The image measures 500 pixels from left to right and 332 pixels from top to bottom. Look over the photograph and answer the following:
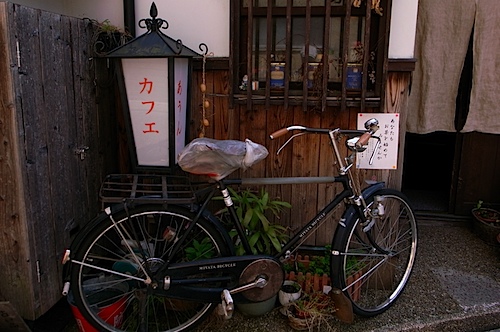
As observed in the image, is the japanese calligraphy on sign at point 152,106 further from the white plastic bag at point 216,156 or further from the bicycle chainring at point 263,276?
the bicycle chainring at point 263,276

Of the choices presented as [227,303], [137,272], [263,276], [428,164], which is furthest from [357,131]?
[428,164]

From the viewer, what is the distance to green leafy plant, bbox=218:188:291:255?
134 inches

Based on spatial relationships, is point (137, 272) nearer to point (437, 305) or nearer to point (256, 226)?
point (256, 226)

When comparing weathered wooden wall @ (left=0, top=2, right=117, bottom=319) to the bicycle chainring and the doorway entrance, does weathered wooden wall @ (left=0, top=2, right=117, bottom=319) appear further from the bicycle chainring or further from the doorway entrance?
the doorway entrance

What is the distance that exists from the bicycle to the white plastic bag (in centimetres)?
3

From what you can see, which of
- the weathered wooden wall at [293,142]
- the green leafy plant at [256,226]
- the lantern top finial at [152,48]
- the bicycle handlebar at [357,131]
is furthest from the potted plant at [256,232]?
the lantern top finial at [152,48]

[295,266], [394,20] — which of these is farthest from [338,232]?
[394,20]

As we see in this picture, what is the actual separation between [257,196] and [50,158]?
5.61 ft

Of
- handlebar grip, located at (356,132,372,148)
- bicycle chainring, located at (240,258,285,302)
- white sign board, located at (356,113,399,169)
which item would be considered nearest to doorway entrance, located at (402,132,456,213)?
white sign board, located at (356,113,399,169)

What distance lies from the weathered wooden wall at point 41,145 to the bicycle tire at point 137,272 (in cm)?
28

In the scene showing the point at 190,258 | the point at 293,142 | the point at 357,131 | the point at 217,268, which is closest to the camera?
the point at 217,268

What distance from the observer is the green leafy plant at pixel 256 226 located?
134 inches

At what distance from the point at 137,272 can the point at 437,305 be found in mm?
2566

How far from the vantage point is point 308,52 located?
3484mm
